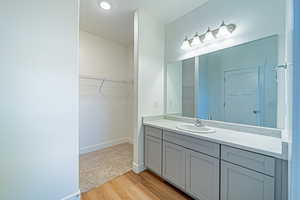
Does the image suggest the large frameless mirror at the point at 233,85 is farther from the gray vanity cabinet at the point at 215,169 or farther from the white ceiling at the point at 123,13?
the white ceiling at the point at 123,13

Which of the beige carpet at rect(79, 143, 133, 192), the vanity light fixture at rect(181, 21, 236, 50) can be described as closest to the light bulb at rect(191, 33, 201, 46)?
the vanity light fixture at rect(181, 21, 236, 50)

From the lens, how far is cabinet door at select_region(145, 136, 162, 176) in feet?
6.44

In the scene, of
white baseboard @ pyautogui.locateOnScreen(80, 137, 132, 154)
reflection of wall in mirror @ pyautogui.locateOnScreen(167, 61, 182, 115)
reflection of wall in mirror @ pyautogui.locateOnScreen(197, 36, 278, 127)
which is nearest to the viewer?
reflection of wall in mirror @ pyautogui.locateOnScreen(197, 36, 278, 127)

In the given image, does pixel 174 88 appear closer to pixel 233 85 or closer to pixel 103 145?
pixel 233 85

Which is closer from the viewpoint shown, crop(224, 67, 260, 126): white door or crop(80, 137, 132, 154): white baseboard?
crop(224, 67, 260, 126): white door

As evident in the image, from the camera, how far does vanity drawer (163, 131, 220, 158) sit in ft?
4.33

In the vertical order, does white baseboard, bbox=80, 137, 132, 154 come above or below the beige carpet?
above

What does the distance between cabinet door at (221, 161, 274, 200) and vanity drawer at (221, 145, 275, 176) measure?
40 mm

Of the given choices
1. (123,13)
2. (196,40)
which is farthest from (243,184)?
(123,13)

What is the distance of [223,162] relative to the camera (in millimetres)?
1250

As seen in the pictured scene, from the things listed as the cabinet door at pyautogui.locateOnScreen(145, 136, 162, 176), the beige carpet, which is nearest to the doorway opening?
the beige carpet

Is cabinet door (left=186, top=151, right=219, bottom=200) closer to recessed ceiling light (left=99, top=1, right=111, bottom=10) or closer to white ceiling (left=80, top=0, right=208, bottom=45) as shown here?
white ceiling (left=80, top=0, right=208, bottom=45)

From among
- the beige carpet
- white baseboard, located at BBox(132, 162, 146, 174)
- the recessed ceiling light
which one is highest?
the recessed ceiling light

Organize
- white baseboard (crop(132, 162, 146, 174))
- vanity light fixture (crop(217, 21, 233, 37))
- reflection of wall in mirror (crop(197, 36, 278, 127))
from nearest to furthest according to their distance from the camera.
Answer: reflection of wall in mirror (crop(197, 36, 278, 127))
vanity light fixture (crop(217, 21, 233, 37))
white baseboard (crop(132, 162, 146, 174))
